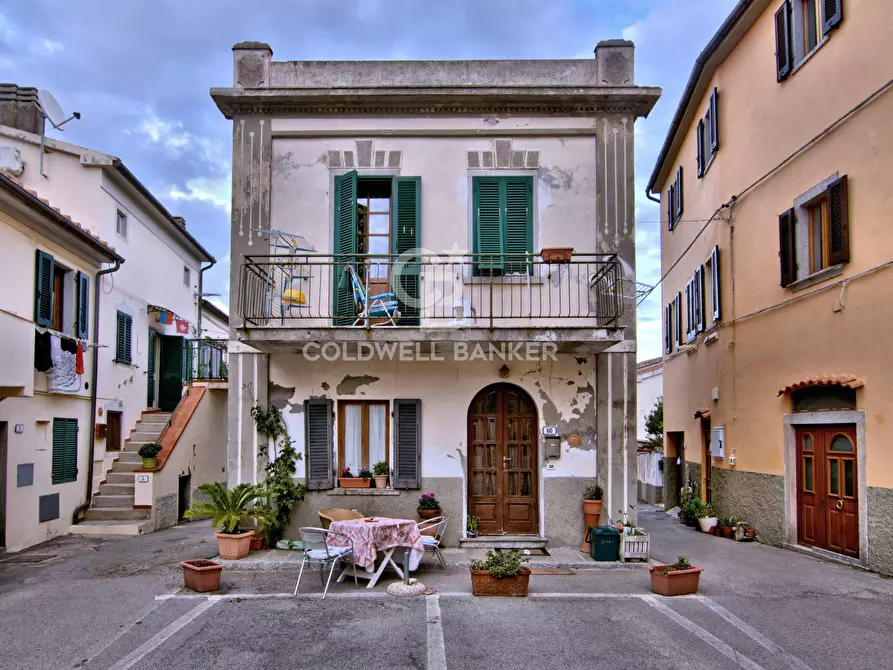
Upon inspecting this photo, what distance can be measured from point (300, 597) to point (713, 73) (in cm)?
1365

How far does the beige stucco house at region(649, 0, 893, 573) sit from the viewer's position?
9312mm

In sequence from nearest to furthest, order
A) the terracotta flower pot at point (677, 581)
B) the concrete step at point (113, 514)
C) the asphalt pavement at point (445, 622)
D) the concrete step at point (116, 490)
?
the asphalt pavement at point (445, 622)
the terracotta flower pot at point (677, 581)
the concrete step at point (113, 514)
the concrete step at point (116, 490)

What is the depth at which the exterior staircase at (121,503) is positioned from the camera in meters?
12.8

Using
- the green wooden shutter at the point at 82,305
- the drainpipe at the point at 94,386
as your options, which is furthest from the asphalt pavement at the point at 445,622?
the green wooden shutter at the point at 82,305

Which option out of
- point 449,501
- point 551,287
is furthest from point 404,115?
point 449,501

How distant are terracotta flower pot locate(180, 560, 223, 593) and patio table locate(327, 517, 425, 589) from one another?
1380 millimetres

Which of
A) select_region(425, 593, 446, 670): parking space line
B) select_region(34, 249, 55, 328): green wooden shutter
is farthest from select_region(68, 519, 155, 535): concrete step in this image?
select_region(425, 593, 446, 670): parking space line

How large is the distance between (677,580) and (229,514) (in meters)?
6.08

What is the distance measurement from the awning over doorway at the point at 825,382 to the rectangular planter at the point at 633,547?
3.53 meters

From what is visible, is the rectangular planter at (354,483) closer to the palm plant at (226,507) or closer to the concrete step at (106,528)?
the palm plant at (226,507)

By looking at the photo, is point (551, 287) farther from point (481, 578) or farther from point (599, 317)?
point (481, 578)

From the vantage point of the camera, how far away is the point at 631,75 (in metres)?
11.0

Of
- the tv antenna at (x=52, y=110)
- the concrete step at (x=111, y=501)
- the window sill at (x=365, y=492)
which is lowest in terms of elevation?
the concrete step at (x=111, y=501)

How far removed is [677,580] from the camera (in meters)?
8.15
